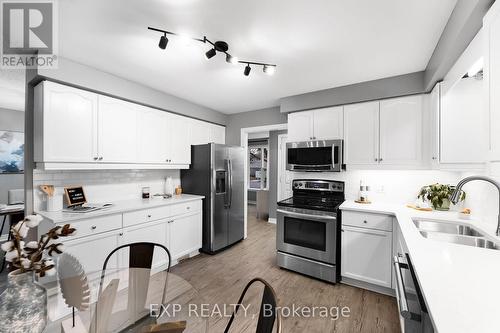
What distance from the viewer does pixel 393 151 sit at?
105 inches

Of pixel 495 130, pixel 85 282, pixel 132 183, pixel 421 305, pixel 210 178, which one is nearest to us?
pixel 421 305

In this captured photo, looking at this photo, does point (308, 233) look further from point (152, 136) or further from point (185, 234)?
point (152, 136)

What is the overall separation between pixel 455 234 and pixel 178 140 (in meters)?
3.55

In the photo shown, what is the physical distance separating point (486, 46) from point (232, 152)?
10.0ft

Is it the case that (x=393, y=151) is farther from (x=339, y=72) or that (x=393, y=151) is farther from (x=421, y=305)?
(x=421, y=305)

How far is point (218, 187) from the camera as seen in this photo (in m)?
3.51

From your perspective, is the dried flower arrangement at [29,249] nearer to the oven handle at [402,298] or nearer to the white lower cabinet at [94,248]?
the white lower cabinet at [94,248]

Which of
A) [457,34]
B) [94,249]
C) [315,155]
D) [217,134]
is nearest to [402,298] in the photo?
[457,34]

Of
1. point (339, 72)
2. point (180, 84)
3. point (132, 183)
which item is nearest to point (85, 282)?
point (132, 183)

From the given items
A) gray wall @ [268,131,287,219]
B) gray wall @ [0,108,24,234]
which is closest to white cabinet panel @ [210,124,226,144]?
gray wall @ [268,131,287,219]

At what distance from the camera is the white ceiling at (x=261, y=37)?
4.98 feet

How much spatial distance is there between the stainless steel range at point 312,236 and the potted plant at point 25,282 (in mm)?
2349

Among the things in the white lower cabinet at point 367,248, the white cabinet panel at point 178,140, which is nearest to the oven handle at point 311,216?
the white lower cabinet at point 367,248

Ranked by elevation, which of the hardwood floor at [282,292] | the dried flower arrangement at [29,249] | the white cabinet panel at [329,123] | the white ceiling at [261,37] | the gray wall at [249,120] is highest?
the white ceiling at [261,37]
